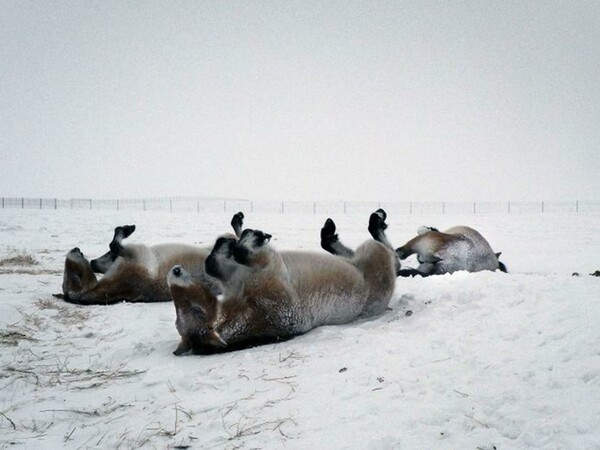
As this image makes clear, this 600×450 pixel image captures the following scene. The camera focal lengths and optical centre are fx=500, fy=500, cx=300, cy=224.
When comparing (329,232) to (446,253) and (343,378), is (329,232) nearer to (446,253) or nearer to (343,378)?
(343,378)

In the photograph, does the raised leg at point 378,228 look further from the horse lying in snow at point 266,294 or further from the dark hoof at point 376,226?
the horse lying in snow at point 266,294

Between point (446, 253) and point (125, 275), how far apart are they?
4915 mm

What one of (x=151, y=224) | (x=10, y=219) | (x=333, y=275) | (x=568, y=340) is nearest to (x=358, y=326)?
(x=333, y=275)

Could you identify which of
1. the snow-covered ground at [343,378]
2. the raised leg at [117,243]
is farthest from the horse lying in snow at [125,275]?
the snow-covered ground at [343,378]

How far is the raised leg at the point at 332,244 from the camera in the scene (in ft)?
19.3

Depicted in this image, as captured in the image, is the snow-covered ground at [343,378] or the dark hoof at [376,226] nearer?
the snow-covered ground at [343,378]

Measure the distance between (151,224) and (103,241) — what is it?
645 cm

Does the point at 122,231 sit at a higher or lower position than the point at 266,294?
higher

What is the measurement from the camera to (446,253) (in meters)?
8.02

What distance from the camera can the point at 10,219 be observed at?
22.2 m

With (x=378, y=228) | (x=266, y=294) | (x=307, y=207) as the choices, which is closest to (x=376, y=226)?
(x=378, y=228)

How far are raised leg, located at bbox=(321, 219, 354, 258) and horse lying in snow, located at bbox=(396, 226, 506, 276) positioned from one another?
7.67 ft

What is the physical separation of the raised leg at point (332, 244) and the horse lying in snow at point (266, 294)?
0.88 feet

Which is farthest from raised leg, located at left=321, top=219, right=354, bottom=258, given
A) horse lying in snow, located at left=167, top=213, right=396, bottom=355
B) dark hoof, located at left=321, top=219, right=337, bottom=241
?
horse lying in snow, located at left=167, top=213, right=396, bottom=355
